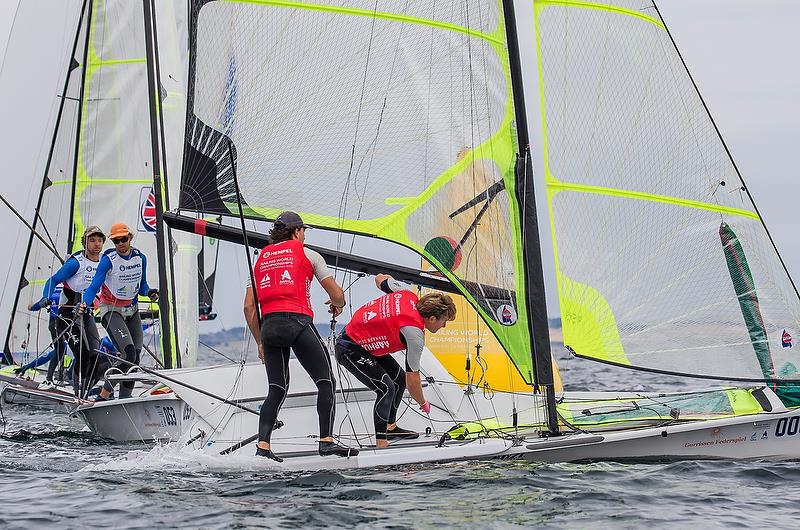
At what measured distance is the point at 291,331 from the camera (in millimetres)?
7113

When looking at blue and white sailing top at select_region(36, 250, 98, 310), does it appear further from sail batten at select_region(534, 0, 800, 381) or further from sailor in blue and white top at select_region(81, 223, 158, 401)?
sail batten at select_region(534, 0, 800, 381)

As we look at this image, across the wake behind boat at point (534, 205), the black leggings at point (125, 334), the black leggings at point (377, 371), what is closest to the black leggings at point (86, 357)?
the black leggings at point (125, 334)

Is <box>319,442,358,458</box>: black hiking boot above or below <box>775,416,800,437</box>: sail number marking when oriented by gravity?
below

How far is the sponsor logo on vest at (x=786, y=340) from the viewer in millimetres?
7711

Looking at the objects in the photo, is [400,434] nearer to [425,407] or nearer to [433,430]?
[425,407]

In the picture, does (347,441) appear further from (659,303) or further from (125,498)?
(659,303)

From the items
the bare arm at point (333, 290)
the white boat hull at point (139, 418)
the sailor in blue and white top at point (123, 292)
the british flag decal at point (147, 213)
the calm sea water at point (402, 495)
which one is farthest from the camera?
the british flag decal at point (147, 213)

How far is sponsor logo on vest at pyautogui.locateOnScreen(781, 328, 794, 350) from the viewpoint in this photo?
7.71 m

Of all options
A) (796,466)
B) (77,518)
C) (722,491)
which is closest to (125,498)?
(77,518)

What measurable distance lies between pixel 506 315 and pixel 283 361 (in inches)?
62.8

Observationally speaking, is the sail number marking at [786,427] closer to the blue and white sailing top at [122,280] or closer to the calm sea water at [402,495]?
the calm sea water at [402,495]

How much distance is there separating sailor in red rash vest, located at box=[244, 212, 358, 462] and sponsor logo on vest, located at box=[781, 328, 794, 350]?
2.91m

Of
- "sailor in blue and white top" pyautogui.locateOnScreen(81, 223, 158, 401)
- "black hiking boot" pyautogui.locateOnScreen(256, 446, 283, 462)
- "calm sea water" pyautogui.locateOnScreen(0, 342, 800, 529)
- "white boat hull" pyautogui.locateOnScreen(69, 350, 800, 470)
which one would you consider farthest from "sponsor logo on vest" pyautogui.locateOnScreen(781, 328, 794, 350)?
"sailor in blue and white top" pyautogui.locateOnScreen(81, 223, 158, 401)

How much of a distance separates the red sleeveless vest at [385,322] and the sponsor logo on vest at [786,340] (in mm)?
2364
